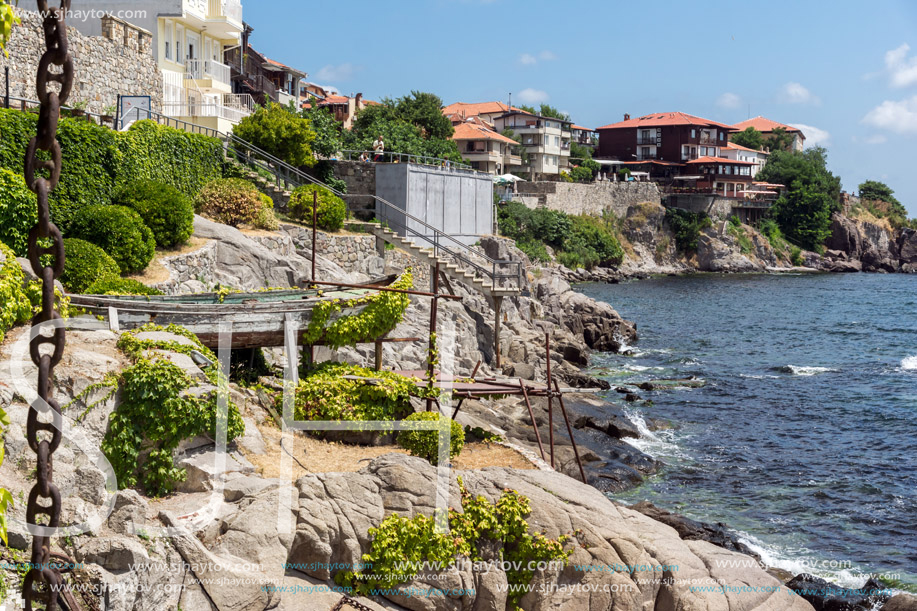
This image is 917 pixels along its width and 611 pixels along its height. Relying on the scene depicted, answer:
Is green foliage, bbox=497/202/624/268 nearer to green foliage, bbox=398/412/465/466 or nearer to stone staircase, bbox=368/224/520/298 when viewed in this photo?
stone staircase, bbox=368/224/520/298

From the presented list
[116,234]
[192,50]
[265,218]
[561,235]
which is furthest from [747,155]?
[116,234]

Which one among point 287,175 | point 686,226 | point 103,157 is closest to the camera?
point 103,157

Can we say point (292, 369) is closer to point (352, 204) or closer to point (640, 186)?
point (352, 204)

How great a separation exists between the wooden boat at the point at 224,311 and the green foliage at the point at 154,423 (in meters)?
2.30

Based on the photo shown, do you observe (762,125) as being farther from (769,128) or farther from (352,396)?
(352,396)

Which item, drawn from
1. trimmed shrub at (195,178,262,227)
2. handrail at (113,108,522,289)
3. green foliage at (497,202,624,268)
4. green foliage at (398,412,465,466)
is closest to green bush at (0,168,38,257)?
green foliage at (398,412,465,466)

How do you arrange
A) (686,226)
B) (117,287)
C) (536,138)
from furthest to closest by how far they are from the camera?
(536,138)
(686,226)
(117,287)

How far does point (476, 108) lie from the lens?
10244 centimetres

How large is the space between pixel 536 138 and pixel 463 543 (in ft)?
284

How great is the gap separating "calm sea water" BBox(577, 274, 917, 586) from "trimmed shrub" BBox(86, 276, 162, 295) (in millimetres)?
12632

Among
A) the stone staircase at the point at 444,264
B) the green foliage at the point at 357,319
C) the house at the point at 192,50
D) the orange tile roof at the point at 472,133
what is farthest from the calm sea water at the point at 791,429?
the orange tile roof at the point at 472,133

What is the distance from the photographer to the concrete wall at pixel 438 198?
36.1 meters

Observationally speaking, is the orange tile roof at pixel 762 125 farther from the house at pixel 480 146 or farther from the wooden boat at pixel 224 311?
the wooden boat at pixel 224 311

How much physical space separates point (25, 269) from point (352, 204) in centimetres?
2141
